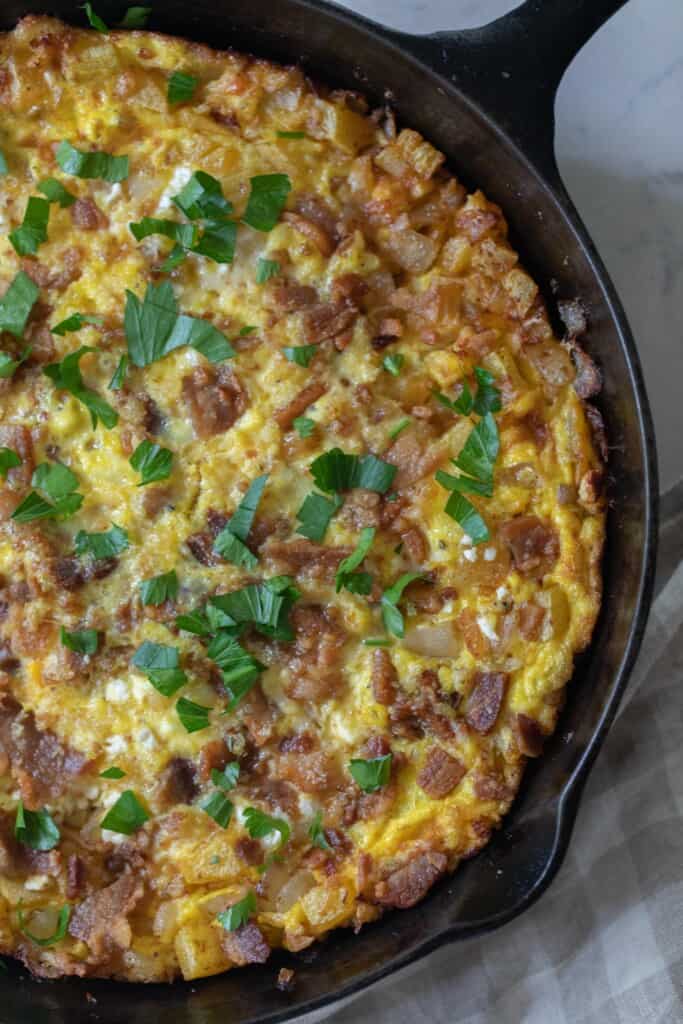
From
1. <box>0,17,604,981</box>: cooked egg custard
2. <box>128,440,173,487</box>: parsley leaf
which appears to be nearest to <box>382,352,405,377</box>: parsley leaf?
<box>0,17,604,981</box>: cooked egg custard

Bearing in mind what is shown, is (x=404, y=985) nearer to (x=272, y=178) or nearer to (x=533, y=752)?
(x=533, y=752)

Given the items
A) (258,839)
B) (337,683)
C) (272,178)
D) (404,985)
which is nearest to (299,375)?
Answer: (272,178)

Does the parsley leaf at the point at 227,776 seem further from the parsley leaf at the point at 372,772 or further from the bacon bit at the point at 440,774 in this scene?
the bacon bit at the point at 440,774

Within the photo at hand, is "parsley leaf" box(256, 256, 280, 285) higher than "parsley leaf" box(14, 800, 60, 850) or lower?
higher

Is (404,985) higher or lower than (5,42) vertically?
lower

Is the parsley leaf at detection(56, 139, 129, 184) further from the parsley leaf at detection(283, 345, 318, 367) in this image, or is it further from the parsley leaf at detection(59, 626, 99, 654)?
the parsley leaf at detection(59, 626, 99, 654)

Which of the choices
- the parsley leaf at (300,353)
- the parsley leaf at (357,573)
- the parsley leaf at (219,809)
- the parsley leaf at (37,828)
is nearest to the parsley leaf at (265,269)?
the parsley leaf at (300,353)
